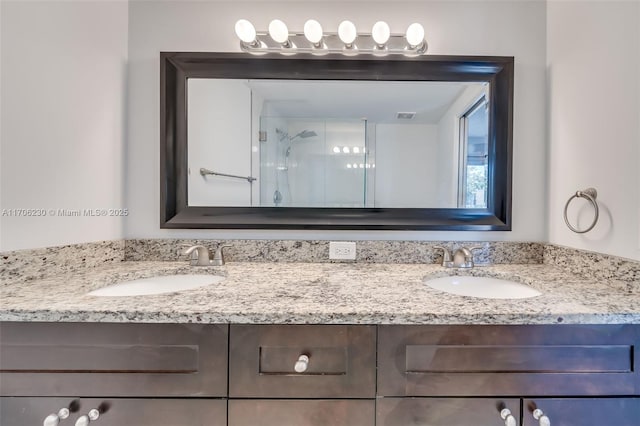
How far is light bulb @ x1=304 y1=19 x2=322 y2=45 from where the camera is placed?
119 centimetres

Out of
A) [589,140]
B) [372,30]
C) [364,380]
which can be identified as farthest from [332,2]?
[364,380]

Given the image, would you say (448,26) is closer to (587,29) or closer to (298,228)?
(587,29)

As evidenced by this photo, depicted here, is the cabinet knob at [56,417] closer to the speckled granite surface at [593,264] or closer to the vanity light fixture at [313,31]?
the vanity light fixture at [313,31]

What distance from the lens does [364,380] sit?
70cm

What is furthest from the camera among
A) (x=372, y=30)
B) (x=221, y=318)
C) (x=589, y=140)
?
(x=372, y=30)

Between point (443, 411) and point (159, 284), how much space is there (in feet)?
3.71

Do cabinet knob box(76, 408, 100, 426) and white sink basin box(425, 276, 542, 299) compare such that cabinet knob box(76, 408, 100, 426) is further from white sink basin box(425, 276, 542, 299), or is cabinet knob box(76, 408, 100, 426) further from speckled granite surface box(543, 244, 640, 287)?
speckled granite surface box(543, 244, 640, 287)

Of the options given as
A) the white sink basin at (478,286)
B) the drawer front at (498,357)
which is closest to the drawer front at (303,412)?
the drawer front at (498,357)

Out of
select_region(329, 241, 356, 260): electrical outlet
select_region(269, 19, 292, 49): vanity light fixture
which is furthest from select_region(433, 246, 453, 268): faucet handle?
select_region(269, 19, 292, 49): vanity light fixture

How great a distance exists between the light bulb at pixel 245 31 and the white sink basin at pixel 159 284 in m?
1.05

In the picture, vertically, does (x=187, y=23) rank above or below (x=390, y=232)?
above

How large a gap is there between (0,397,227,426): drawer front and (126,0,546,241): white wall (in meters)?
0.72

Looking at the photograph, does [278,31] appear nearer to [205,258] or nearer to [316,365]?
[205,258]

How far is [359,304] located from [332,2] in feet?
4.51
